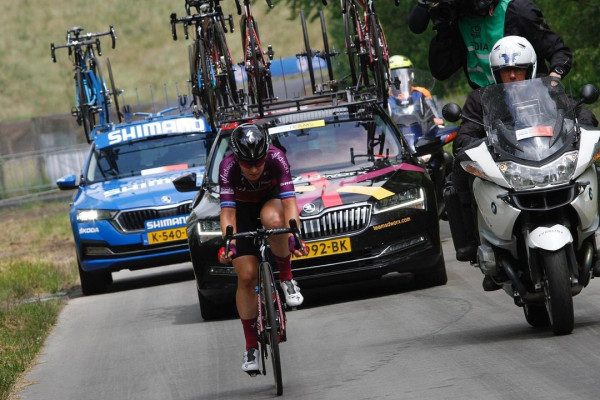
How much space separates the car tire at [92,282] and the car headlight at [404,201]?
5.60 m

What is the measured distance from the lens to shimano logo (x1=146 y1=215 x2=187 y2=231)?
55.1 ft

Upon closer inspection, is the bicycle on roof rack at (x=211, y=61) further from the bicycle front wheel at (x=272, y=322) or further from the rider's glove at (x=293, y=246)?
the bicycle front wheel at (x=272, y=322)

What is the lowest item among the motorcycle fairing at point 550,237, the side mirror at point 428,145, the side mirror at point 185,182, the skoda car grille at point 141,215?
the skoda car grille at point 141,215

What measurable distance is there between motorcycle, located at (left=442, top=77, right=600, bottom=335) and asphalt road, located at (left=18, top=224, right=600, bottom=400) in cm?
39

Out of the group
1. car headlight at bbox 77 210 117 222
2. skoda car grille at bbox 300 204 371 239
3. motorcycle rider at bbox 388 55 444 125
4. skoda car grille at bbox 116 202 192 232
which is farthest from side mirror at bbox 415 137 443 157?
car headlight at bbox 77 210 117 222

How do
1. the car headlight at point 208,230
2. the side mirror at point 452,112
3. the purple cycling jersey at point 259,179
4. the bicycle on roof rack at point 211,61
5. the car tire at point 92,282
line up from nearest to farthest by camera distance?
the purple cycling jersey at point 259,179 → the side mirror at point 452,112 → the car headlight at point 208,230 → the bicycle on roof rack at point 211,61 → the car tire at point 92,282

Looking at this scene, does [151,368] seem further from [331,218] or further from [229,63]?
[229,63]

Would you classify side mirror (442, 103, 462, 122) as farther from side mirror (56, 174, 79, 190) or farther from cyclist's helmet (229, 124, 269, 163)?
side mirror (56, 174, 79, 190)

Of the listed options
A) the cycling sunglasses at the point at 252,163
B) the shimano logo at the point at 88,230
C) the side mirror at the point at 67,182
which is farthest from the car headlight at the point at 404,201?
the side mirror at the point at 67,182

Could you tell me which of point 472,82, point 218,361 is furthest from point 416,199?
point 218,361

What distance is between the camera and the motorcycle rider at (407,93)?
18328 millimetres

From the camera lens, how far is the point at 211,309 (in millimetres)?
12930

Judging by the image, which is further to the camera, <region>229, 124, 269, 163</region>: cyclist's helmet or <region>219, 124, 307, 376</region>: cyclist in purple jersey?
<region>219, 124, 307, 376</region>: cyclist in purple jersey

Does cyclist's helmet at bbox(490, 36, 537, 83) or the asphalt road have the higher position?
cyclist's helmet at bbox(490, 36, 537, 83)
